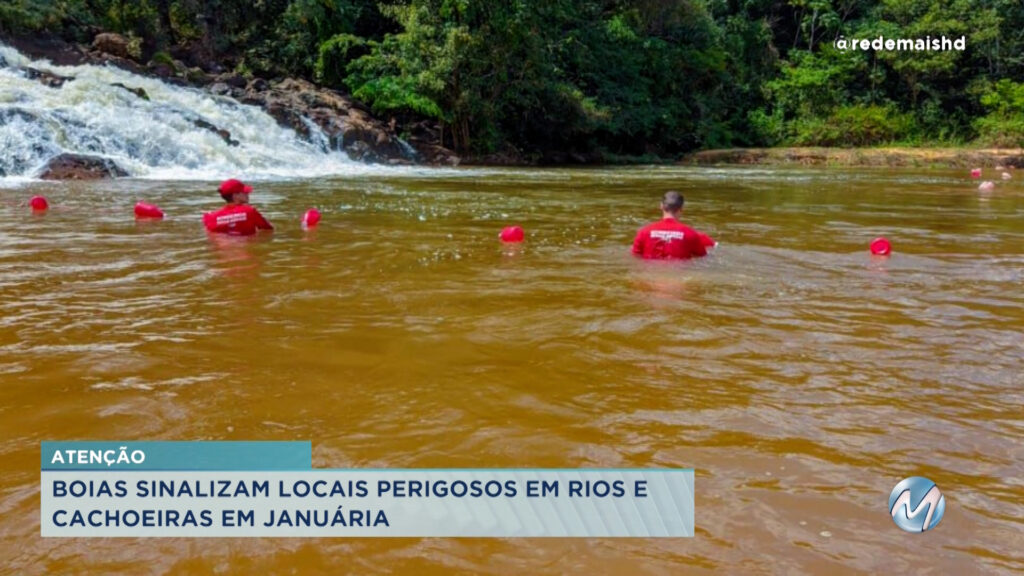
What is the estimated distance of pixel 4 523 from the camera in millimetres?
2039

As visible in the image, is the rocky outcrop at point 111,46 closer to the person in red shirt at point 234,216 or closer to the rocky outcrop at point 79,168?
the rocky outcrop at point 79,168

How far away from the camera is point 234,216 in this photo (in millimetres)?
7035

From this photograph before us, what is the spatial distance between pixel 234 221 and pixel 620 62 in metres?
24.2

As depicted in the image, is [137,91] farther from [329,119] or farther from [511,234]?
[511,234]

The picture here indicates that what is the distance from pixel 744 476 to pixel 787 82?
33965 mm

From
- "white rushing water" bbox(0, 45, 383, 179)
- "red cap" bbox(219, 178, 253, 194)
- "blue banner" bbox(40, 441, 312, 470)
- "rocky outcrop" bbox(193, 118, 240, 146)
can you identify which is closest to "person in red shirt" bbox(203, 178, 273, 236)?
"red cap" bbox(219, 178, 253, 194)

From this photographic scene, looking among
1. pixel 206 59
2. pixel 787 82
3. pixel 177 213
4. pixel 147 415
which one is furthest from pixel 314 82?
pixel 147 415

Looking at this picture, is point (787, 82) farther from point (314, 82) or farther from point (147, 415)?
point (147, 415)

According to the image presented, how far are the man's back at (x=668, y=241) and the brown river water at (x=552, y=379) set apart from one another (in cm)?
17

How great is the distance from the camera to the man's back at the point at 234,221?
7.02 m

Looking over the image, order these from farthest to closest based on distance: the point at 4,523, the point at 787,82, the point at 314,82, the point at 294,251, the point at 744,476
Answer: the point at 787,82
the point at 314,82
the point at 294,251
the point at 744,476
the point at 4,523

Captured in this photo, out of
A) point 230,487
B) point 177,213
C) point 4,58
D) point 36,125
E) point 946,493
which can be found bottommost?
point 946,493

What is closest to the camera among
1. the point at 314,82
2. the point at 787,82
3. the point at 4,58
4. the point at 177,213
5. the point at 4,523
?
the point at 4,523

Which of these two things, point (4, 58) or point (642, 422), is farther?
point (4, 58)
